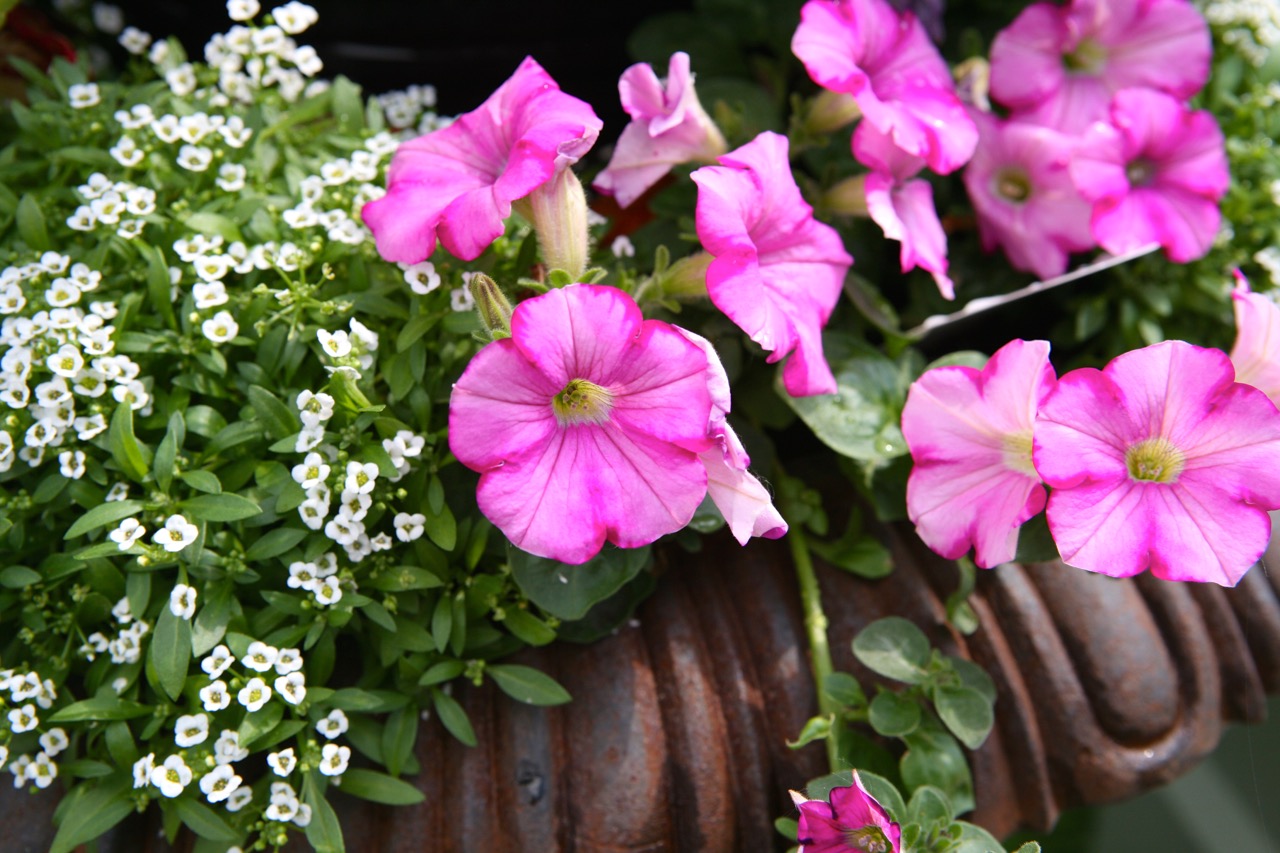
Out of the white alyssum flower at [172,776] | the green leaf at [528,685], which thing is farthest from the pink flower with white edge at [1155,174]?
Answer: the white alyssum flower at [172,776]

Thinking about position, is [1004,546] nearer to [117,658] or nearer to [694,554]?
[694,554]

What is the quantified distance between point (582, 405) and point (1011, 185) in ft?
2.08

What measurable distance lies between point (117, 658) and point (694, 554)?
18.8 inches

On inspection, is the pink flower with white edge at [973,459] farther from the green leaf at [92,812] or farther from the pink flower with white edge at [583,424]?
the green leaf at [92,812]

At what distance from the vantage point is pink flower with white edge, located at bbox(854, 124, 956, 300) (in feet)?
2.79

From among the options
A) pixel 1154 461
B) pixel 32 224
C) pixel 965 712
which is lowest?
pixel 965 712

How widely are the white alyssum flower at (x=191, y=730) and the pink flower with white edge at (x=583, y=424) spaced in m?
0.28

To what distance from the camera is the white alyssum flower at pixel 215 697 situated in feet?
2.34

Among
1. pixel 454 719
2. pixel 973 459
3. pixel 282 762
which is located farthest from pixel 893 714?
pixel 282 762

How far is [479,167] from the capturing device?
79 cm

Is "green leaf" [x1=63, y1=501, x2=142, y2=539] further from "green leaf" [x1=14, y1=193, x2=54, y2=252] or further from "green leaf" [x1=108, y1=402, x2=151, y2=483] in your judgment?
"green leaf" [x1=14, y1=193, x2=54, y2=252]

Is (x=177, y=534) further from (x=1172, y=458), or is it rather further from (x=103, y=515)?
(x=1172, y=458)

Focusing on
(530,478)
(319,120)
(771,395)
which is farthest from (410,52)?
(530,478)

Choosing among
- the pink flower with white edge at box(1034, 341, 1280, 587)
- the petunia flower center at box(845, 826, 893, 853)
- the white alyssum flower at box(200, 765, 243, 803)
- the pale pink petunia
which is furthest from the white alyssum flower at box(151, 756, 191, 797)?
the pale pink petunia
